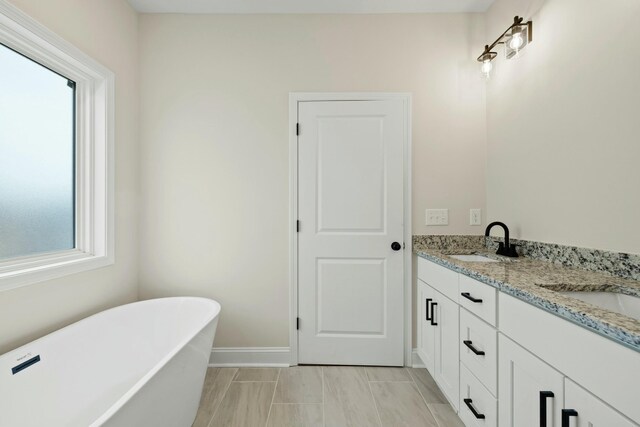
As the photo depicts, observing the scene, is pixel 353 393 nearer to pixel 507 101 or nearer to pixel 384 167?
pixel 384 167

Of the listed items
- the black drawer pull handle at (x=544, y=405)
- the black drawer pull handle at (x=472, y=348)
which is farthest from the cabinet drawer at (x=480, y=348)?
the black drawer pull handle at (x=544, y=405)

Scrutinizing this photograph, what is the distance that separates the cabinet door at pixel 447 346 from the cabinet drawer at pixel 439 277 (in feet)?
0.15

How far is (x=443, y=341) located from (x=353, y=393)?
2.26ft

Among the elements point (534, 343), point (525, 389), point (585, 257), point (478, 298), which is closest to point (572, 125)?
point (585, 257)

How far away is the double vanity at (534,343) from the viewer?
776 mm

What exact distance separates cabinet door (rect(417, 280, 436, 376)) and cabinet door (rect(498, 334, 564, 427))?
28.1 inches

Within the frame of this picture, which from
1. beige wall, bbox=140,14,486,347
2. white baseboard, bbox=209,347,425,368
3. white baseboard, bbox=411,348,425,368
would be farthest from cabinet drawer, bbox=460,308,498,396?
white baseboard, bbox=209,347,425,368

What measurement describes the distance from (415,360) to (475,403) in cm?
87

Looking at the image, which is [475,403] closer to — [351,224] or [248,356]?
[351,224]

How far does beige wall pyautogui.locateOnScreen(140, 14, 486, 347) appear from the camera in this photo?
7.70 ft

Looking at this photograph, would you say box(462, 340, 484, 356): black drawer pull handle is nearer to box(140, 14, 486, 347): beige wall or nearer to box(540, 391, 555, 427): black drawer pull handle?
Answer: box(540, 391, 555, 427): black drawer pull handle

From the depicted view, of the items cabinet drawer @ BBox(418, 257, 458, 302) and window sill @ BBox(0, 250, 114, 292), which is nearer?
window sill @ BBox(0, 250, 114, 292)

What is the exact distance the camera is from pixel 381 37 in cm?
235

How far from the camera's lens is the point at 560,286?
1.19m
